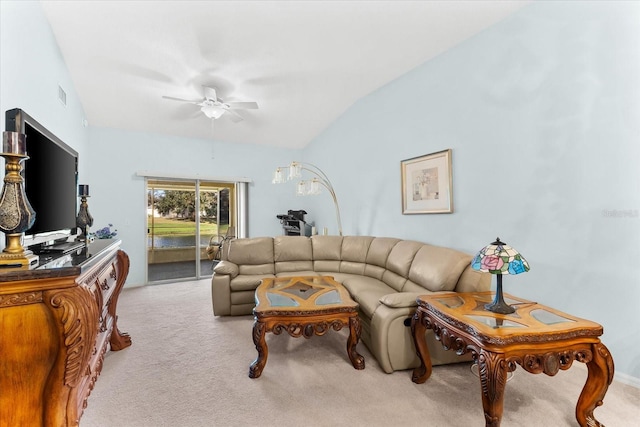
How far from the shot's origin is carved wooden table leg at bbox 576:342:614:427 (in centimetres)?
147

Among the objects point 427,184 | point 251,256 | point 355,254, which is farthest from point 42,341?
point 427,184

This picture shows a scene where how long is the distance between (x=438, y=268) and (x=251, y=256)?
2434 millimetres

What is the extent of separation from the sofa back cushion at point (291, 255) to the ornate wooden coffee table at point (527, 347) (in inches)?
100

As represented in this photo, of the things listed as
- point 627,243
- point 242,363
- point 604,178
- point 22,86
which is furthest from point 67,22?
point 627,243

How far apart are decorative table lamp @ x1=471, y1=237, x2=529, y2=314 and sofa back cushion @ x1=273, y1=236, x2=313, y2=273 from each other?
261cm

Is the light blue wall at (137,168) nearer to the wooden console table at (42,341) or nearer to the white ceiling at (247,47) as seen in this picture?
the white ceiling at (247,47)

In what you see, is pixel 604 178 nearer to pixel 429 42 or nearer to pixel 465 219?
pixel 465 219

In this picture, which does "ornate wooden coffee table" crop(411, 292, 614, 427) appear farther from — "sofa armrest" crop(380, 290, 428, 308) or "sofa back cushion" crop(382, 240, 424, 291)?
"sofa back cushion" crop(382, 240, 424, 291)

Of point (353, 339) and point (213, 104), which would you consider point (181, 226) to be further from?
point (353, 339)

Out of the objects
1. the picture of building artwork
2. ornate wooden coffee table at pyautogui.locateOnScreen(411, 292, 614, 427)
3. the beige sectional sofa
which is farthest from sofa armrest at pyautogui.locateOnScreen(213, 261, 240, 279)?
ornate wooden coffee table at pyautogui.locateOnScreen(411, 292, 614, 427)

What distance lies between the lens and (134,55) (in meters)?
3.18

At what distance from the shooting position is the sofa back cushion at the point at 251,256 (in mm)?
3836

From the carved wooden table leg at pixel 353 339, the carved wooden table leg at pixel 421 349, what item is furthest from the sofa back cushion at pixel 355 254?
the carved wooden table leg at pixel 421 349

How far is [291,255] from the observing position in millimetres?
4047
